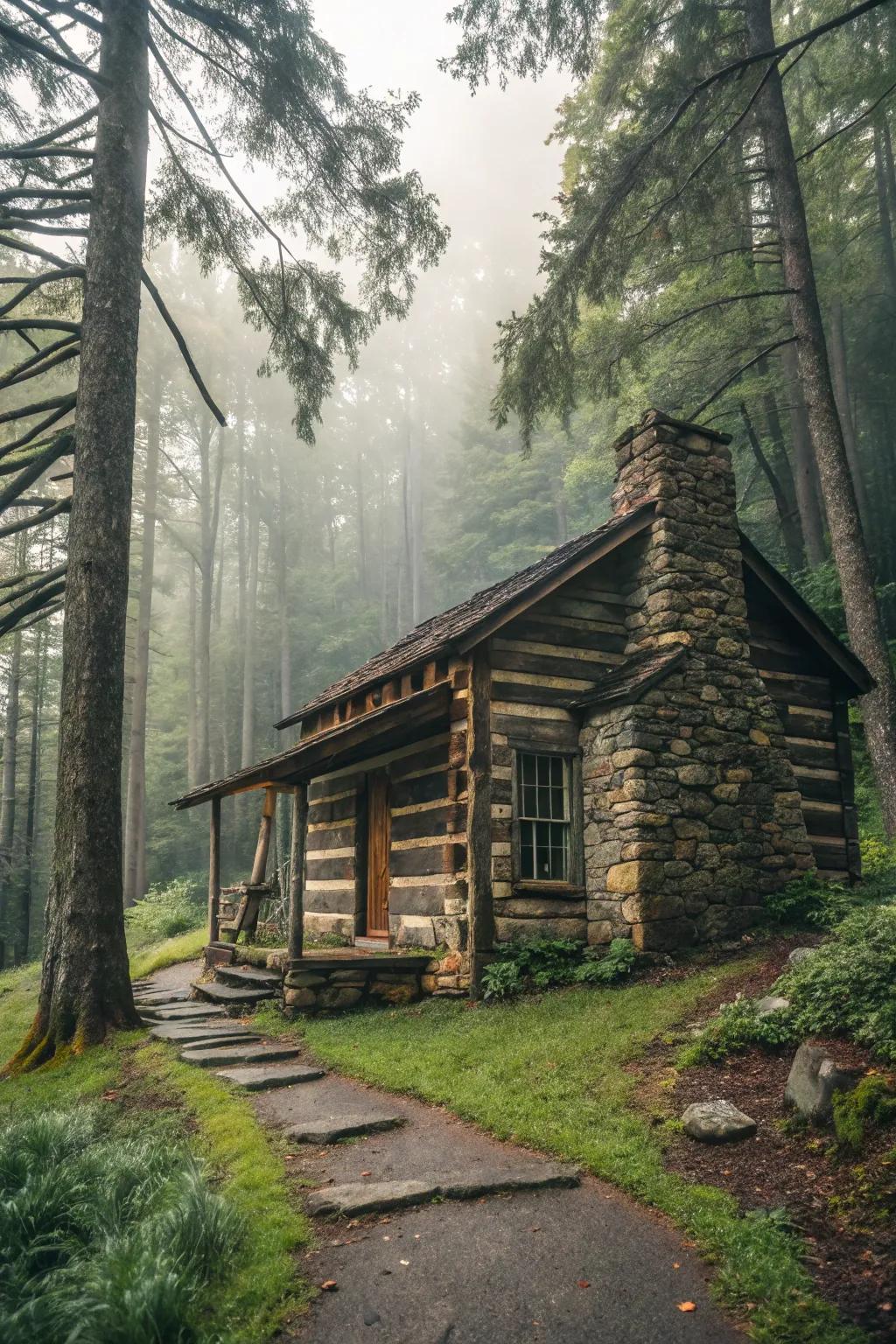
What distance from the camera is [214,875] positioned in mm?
13992

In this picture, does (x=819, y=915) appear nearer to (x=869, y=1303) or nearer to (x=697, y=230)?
(x=869, y=1303)

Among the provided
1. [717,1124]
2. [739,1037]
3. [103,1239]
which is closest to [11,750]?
[103,1239]

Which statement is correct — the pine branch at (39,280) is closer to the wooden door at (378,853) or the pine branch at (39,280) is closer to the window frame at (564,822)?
the window frame at (564,822)

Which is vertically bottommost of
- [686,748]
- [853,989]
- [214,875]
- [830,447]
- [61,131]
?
[853,989]

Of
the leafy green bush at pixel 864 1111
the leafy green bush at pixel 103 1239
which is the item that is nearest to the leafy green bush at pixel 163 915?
the leafy green bush at pixel 103 1239

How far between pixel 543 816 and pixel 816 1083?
5.49 m

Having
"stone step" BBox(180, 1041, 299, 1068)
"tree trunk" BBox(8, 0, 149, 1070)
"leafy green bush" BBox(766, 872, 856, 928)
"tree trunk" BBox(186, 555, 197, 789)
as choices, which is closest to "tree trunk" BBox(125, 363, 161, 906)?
"tree trunk" BBox(186, 555, 197, 789)

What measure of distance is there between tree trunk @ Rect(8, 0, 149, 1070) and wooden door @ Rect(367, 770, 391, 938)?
175 inches

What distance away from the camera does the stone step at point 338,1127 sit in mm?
5352

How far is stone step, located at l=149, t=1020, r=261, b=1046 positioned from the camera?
805cm

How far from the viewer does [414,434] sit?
143ft

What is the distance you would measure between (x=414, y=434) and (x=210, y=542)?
16.0m

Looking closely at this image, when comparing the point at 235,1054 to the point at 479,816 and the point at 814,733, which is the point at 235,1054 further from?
the point at 814,733

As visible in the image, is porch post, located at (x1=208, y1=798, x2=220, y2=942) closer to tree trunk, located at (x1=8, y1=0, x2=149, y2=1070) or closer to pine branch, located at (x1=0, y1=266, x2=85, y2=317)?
tree trunk, located at (x1=8, y1=0, x2=149, y2=1070)
